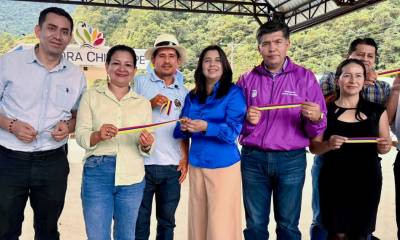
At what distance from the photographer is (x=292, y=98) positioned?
272cm

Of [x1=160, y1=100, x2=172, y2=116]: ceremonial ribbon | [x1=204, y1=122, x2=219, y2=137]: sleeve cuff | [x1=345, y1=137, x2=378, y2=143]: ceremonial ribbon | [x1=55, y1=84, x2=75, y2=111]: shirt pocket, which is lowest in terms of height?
[x1=345, y1=137, x2=378, y2=143]: ceremonial ribbon

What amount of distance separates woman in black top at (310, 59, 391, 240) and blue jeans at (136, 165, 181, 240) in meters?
1.08

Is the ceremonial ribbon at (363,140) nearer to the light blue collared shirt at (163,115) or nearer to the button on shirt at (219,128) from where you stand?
the button on shirt at (219,128)

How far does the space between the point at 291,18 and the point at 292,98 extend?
1194 centimetres

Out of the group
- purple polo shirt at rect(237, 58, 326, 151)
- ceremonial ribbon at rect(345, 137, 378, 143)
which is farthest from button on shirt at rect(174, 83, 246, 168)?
ceremonial ribbon at rect(345, 137, 378, 143)

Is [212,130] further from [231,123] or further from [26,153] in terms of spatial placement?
[26,153]

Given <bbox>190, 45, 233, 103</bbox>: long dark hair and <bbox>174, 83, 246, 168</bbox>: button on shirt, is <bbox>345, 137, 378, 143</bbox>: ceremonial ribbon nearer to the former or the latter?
<bbox>174, 83, 246, 168</bbox>: button on shirt

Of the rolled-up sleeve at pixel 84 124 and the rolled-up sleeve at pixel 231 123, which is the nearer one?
the rolled-up sleeve at pixel 84 124

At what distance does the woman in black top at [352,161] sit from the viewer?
108 inches

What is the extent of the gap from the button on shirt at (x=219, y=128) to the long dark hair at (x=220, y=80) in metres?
0.03

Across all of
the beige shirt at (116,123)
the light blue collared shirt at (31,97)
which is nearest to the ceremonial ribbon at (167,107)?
the beige shirt at (116,123)

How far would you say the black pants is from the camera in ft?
8.33

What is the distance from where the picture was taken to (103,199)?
2.51 meters

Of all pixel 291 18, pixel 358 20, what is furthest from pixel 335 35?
pixel 291 18
